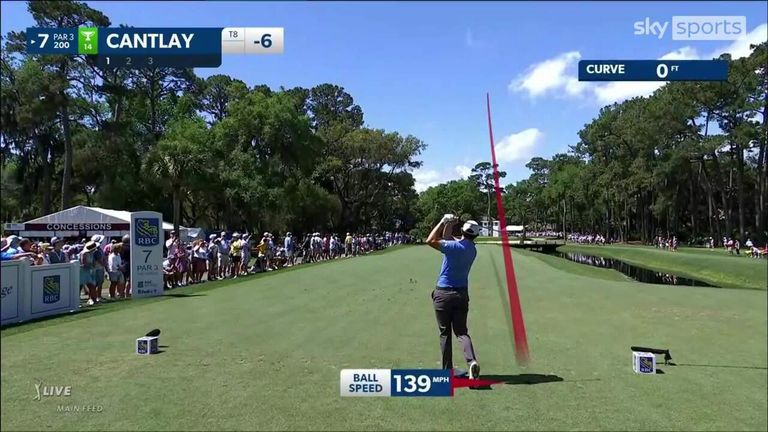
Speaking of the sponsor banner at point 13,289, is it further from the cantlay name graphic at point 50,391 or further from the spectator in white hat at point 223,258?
the spectator in white hat at point 223,258

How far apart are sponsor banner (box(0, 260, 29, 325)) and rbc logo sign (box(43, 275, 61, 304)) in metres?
0.63

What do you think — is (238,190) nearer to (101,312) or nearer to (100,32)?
(101,312)

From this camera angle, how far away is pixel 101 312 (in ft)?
38.6

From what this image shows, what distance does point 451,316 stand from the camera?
614 cm

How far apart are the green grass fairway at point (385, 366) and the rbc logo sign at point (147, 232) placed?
226cm

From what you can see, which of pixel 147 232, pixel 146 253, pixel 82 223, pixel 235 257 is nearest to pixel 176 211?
pixel 147 232

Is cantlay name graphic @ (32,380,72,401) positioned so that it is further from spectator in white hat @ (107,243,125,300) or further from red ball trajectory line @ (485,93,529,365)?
spectator in white hat @ (107,243,125,300)

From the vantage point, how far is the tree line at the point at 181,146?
7363mm

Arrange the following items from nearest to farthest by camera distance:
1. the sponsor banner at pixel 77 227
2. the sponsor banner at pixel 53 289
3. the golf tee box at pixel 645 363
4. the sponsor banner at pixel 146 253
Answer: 1. the golf tee box at pixel 645 363
2. the sponsor banner at pixel 53 289
3. the sponsor banner at pixel 146 253
4. the sponsor banner at pixel 77 227

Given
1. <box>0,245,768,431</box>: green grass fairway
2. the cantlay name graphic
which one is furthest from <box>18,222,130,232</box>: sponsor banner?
the cantlay name graphic

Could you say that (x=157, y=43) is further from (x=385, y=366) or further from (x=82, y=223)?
(x=82, y=223)

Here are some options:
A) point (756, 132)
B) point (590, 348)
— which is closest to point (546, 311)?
point (590, 348)

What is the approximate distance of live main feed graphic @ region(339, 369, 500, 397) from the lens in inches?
199

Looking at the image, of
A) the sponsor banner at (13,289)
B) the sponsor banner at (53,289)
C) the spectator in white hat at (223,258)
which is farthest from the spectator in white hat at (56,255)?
the spectator in white hat at (223,258)
